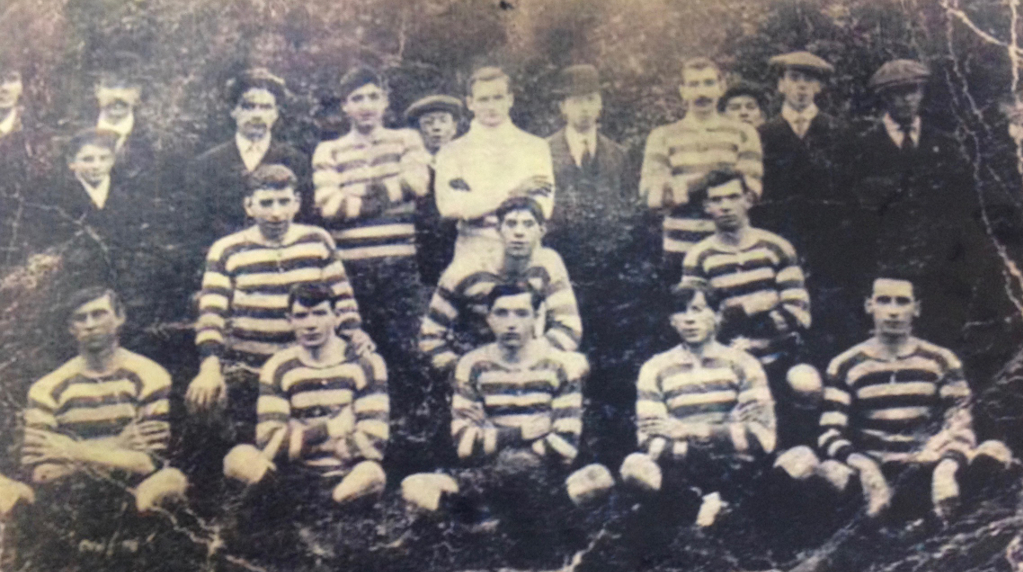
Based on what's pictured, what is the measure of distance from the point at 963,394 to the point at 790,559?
552 millimetres

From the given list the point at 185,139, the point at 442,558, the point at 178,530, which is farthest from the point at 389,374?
the point at 185,139

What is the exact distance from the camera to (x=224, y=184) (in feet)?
7.20

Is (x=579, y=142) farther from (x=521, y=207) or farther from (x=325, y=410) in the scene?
(x=325, y=410)

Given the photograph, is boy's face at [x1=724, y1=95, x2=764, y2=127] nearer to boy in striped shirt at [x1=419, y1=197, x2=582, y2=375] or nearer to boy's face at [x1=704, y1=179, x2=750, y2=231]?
boy's face at [x1=704, y1=179, x2=750, y2=231]

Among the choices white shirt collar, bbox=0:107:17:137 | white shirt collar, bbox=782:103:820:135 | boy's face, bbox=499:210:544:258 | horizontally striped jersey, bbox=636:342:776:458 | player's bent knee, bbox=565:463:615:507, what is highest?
white shirt collar, bbox=0:107:17:137

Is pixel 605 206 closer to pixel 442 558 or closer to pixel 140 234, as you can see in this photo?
pixel 442 558

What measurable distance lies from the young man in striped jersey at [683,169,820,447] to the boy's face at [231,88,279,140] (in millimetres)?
991

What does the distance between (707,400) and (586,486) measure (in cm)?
33

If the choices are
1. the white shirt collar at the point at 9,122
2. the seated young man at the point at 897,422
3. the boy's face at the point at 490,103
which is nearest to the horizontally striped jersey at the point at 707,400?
the seated young man at the point at 897,422

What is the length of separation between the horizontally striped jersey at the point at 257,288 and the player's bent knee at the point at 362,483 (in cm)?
31

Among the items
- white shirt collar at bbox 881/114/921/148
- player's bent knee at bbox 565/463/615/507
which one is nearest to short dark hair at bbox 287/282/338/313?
player's bent knee at bbox 565/463/615/507

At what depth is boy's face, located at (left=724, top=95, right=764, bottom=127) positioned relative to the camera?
2.25 m

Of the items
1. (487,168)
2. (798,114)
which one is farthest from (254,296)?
(798,114)

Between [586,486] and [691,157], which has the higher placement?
[691,157]
